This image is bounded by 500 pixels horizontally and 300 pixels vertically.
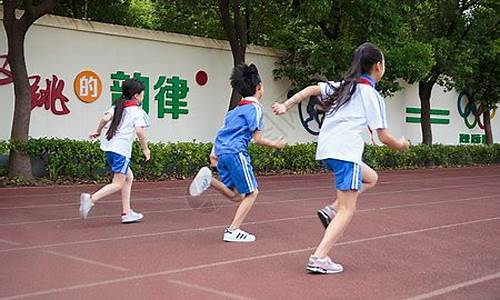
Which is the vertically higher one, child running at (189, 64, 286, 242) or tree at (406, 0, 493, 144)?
tree at (406, 0, 493, 144)

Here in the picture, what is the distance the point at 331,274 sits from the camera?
522 cm

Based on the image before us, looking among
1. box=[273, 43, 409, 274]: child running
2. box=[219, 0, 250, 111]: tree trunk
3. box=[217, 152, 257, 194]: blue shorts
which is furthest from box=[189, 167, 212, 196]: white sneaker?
box=[219, 0, 250, 111]: tree trunk

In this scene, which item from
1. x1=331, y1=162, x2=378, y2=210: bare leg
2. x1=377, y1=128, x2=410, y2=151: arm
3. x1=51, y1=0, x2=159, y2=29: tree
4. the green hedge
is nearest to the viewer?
x1=377, y1=128, x2=410, y2=151: arm

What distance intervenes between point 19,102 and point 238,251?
736 cm

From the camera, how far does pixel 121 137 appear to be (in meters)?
7.64

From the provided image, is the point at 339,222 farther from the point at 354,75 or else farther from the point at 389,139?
the point at 354,75

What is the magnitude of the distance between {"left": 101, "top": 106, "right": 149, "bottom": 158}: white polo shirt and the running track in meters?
0.87

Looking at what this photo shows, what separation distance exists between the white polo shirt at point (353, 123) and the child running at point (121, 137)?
2.99 metres

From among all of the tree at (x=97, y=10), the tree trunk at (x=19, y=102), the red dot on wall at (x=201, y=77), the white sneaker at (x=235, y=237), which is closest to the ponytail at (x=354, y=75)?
the white sneaker at (x=235, y=237)

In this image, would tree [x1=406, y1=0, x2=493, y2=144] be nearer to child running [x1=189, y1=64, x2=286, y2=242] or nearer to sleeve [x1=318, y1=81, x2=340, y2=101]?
child running [x1=189, y1=64, x2=286, y2=242]

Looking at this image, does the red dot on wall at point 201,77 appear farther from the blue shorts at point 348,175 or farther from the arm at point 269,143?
the blue shorts at point 348,175

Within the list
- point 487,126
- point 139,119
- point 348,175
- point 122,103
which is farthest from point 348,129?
point 487,126

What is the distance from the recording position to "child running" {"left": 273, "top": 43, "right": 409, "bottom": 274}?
5172 millimetres

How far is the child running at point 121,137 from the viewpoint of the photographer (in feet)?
24.9
